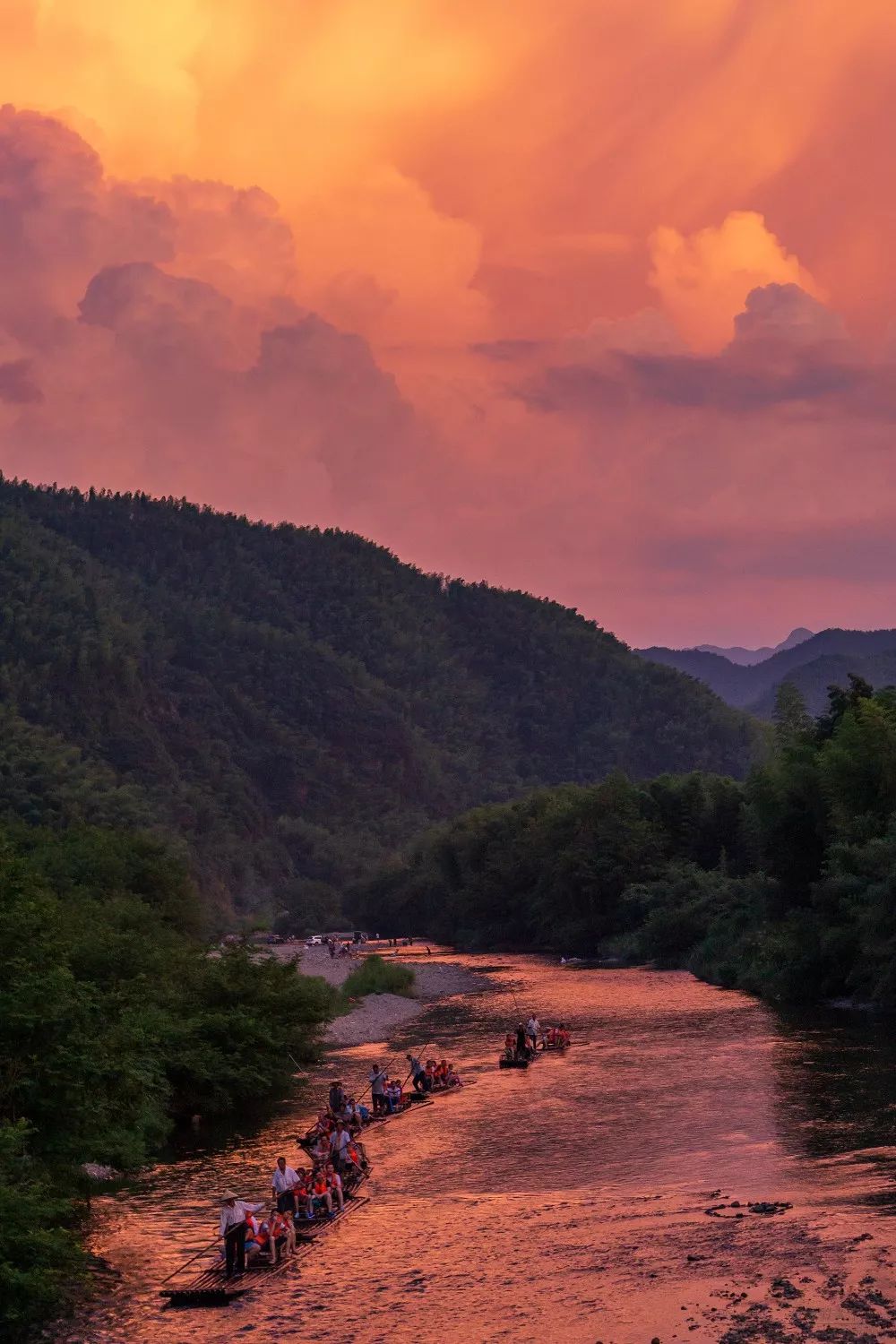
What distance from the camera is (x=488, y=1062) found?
60250 mm

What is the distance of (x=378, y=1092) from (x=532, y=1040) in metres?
12.8

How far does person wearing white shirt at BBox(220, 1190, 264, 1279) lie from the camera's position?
3012 cm

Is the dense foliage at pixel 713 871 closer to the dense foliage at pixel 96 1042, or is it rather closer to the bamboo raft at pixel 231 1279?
the dense foliage at pixel 96 1042

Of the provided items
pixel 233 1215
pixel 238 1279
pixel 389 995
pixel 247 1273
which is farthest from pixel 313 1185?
pixel 389 995

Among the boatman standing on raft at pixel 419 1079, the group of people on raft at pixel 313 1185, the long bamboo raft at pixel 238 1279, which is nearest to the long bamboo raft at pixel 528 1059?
the boatman standing on raft at pixel 419 1079

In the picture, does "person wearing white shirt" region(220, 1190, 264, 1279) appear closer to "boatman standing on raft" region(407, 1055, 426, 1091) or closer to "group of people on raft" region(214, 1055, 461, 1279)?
"group of people on raft" region(214, 1055, 461, 1279)

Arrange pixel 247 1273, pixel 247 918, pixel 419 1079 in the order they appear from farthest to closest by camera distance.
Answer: pixel 247 918 → pixel 419 1079 → pixel 247 1273

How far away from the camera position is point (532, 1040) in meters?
61.1

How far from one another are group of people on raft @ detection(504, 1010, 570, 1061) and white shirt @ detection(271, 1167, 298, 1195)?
23.4 m

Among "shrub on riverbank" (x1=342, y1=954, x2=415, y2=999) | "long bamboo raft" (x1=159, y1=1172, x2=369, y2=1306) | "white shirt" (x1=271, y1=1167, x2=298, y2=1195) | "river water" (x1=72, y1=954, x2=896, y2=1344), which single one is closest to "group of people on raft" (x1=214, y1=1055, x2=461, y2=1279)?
"white shirt" (x1=271, y1=1167, x2=298, y2=1195)

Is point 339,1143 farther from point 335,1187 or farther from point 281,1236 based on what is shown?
point 281,1236

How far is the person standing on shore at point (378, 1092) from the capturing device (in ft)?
162

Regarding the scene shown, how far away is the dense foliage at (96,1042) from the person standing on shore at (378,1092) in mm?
3832

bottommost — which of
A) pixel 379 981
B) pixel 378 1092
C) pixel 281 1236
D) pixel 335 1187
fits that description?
pixel 281 1236
